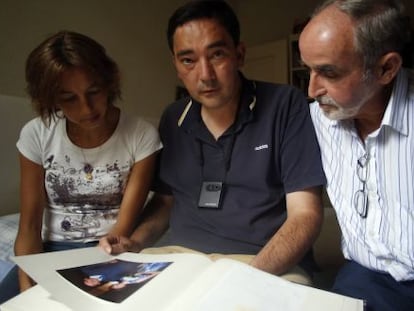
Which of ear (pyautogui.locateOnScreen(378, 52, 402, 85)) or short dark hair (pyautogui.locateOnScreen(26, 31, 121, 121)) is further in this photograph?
short dark hair (pyautogui.locateOnScreen(26, 31, 121, 121))

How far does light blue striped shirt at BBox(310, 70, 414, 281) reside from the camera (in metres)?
0.70

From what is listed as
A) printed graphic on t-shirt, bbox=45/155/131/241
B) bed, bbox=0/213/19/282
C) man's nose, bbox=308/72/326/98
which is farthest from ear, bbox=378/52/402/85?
bed, bbox=0/213/19/282

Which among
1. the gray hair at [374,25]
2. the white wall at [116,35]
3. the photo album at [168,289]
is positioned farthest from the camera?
the white wall at [116,35]

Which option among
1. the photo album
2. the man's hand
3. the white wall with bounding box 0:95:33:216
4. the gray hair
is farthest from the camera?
the white wall with bounding box 0:95:33:216

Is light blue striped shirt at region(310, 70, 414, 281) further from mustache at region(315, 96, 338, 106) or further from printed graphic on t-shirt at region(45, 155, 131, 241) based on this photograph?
printed graphic on t-shirt at region(45, 155, 131, 241)

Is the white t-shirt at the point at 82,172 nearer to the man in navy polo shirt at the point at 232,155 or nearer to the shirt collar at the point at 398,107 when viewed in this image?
the man in navy polo shirt at the point at 232,155

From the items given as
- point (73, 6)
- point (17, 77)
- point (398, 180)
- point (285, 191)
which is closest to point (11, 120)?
point (17, 77)

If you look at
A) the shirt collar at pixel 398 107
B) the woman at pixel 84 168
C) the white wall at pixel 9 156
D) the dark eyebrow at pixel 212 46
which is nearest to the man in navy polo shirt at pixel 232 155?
the dark eyebrow at pixel 212 46

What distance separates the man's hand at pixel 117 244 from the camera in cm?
79

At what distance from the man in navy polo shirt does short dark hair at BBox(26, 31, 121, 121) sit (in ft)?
0.74

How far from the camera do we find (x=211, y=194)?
93cm

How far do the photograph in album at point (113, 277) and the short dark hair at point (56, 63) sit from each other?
0.46 metres

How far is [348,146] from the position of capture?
80 centimetres

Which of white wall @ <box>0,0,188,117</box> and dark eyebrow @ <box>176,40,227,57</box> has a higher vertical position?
white wall @ <box>0,0,188,117</box>
